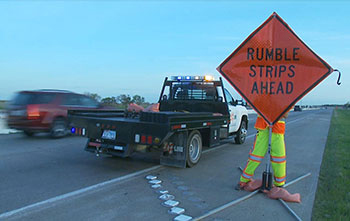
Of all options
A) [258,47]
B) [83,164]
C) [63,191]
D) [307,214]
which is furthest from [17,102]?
[307,214]

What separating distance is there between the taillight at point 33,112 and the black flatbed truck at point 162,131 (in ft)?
10.5

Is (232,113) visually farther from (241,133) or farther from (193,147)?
(193,147)

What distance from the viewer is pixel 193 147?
7047 mm

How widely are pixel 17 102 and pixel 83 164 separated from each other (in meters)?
4.84

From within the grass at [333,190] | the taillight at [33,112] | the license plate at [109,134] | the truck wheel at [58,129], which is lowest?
the grass at [333,190]

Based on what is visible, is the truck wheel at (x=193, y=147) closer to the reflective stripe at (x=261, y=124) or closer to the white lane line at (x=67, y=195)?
the white lane line at (x=67, y=195)

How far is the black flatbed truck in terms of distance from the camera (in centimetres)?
566

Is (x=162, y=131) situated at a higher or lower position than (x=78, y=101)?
lower

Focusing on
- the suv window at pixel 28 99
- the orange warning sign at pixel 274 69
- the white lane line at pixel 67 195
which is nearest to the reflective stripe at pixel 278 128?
the orange warning sign at pixel 274 69

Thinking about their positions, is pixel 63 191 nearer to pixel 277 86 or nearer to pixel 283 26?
pixel 277 86

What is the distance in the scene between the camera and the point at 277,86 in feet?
16.4

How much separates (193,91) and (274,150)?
4.53 meters

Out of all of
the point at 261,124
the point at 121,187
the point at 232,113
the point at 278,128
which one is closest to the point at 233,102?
the point at 232,113

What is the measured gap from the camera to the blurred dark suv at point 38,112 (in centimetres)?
996
